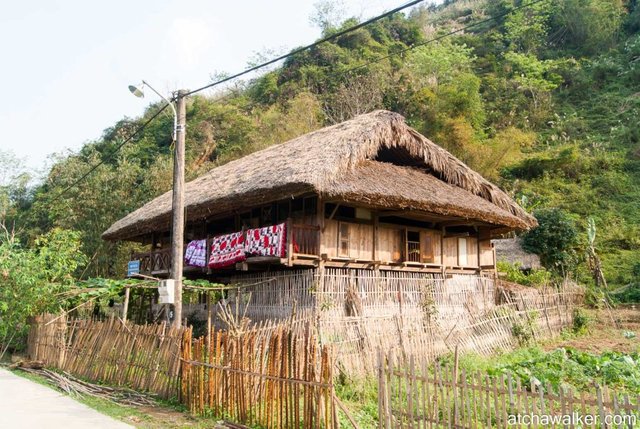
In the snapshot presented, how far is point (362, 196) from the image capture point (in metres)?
11.4

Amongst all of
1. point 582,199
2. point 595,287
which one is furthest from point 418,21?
point 595,287

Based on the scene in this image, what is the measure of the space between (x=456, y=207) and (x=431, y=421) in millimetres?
8478

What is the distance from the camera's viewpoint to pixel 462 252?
15633 millimetres

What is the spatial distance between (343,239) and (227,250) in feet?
9.54

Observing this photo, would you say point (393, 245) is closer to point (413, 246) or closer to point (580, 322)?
point (413, 246)

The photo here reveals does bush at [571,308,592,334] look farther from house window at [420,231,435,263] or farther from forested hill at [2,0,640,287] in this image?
forested hill at [2,0,640,287]

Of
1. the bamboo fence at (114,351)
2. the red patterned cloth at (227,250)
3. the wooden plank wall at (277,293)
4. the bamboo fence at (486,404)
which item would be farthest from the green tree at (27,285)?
the bamboo fence at (486,404)

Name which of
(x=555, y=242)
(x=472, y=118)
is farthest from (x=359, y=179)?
(x=472, y=118)

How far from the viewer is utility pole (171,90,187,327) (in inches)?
336

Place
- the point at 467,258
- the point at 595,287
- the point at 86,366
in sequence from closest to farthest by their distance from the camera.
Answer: the point at 86,366, the point at 467,258, the point at 595,287

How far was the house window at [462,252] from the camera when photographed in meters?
15.5

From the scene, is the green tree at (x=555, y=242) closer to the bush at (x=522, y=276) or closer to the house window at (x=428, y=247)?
the bush at (x=522, y=276)

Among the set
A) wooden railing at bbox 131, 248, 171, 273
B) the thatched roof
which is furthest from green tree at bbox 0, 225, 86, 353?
the thatched roof

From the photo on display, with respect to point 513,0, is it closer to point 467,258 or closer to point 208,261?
point 467,258
